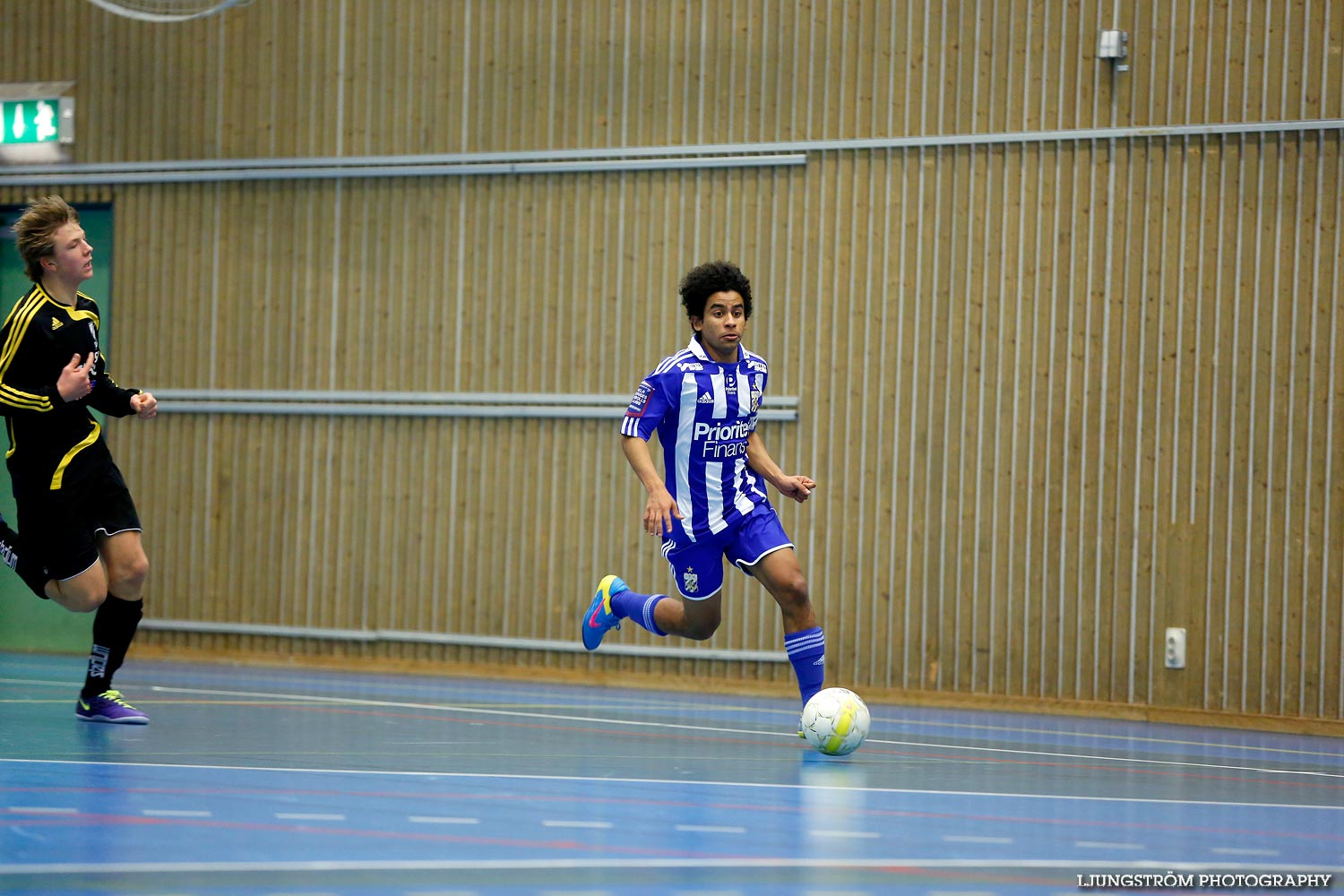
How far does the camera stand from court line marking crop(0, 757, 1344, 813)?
16.2 feet

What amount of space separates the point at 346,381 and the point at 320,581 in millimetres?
1357

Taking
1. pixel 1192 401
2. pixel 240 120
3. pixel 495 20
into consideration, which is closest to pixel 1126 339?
pixel 1192 401

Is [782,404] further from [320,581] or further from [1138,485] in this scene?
[320,581]

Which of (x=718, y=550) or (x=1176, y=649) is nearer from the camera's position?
(x=718, y=550)

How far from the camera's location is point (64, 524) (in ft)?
19.1

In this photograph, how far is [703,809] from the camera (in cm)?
443

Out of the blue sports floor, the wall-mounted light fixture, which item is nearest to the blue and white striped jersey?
the blue sports floor

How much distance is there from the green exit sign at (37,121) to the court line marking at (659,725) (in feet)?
12.4

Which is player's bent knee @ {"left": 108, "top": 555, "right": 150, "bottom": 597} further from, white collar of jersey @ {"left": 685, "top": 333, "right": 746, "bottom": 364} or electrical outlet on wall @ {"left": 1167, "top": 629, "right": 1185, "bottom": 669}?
electrical outlet on wall @ {"left": 1167, "top": 629, "right": 1185, "bottom": 669}

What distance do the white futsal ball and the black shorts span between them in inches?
109

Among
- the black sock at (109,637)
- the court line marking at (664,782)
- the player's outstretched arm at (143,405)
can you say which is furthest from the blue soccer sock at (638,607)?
the player's outstretched arm at (143,405)

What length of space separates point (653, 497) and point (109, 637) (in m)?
2.28

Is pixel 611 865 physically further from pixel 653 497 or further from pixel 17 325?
pixel 17 325

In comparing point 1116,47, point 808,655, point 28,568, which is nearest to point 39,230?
point 28,568
